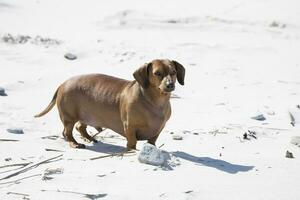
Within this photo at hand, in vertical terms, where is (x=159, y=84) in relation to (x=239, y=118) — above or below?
above

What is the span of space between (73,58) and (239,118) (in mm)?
4013

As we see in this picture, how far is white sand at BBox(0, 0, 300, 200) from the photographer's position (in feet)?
16.4

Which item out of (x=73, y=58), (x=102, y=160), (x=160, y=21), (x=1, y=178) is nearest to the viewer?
(x=1, y=178)

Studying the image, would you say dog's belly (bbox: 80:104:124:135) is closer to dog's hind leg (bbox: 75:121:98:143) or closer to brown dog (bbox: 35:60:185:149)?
brown dog (bbox: 35:60:185:149)

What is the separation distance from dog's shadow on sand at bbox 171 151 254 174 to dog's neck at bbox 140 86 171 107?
0.53 metres

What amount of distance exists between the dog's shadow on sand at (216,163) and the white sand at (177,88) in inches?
0.5

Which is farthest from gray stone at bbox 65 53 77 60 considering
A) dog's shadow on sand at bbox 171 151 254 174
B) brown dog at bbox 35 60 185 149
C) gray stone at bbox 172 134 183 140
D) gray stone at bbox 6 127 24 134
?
dog's shadow on sand at bbox 171 151 254 174

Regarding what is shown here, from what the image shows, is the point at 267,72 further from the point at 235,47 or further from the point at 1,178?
the point at 1,178

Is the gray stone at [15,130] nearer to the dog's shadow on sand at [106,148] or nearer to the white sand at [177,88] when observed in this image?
the white sand at [177,88]

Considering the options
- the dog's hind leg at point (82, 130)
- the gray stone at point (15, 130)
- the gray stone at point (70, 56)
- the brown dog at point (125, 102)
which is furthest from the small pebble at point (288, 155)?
the gray stone at point (70, 56)

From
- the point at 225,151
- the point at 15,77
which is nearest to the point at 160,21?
the point at 15,77

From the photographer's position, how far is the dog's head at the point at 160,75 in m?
5.87

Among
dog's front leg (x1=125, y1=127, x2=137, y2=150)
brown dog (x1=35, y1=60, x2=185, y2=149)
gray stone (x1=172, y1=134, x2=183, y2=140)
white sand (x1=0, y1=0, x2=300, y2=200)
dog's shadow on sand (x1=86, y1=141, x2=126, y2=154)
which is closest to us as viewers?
white sand (x1=0, y1=0, x2=300, y2=200)

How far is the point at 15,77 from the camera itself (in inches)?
383
